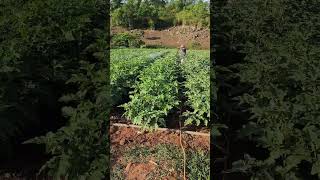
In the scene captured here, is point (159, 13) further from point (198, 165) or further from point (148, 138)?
point (198, 165)

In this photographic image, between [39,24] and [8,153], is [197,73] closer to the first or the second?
[39,24]

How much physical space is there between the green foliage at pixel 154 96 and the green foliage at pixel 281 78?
0.53 metres

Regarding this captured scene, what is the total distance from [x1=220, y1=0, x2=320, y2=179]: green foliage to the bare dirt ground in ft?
2.24

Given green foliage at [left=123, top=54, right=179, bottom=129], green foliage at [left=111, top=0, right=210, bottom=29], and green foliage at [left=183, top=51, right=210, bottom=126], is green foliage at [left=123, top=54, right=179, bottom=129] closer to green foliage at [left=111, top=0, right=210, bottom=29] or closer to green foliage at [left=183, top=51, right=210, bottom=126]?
green foliage at [left=183, top=51, right=210, bottom=126]

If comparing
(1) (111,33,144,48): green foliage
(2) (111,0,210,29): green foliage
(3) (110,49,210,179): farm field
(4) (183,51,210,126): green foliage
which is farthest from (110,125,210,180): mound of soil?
(2) (111,0,210,29): green foliage

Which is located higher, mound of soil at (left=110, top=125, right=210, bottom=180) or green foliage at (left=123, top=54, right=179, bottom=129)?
green foliage at (left=123, top=54, right=179, bottom=129)

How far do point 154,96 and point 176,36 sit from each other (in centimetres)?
48

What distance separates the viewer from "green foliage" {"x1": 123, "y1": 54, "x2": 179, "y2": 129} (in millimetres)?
4059

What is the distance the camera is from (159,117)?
13.5 feet

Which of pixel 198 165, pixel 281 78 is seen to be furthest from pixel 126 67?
pixel 281 78

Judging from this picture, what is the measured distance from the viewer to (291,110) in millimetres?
4105

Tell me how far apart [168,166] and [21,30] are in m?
1.66

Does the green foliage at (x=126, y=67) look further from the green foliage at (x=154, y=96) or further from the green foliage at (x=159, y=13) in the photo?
the green foliage at (x=159, y=13)

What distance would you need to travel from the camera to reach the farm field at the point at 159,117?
392cm
